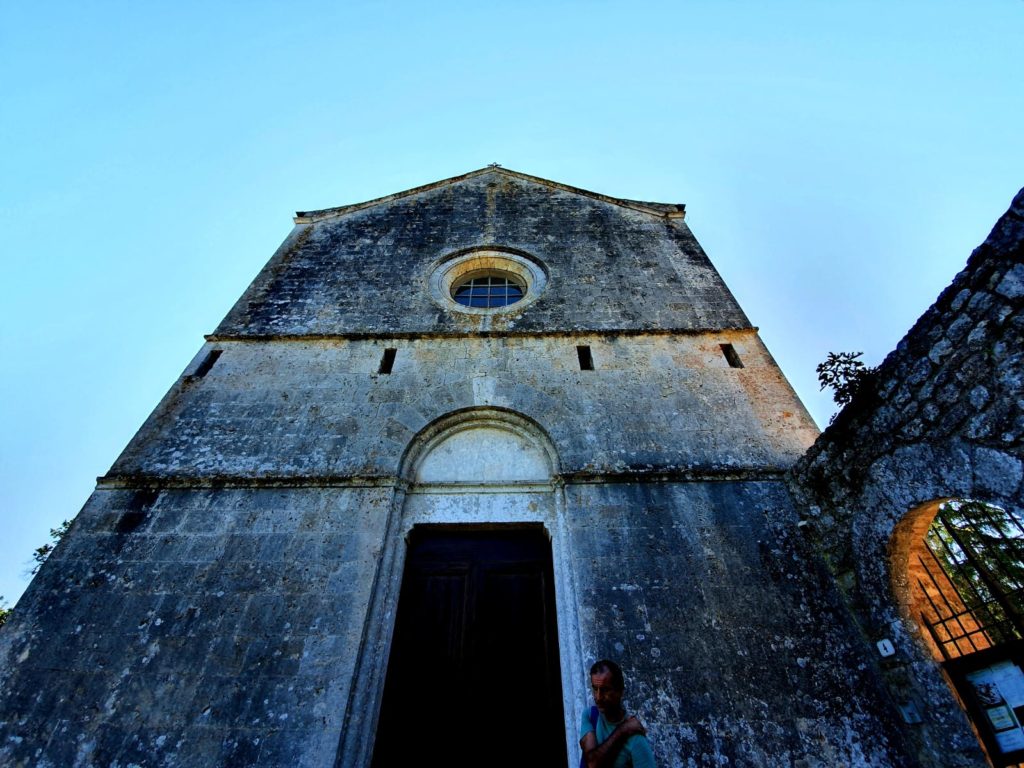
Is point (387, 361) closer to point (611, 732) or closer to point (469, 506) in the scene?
point (469, 506)

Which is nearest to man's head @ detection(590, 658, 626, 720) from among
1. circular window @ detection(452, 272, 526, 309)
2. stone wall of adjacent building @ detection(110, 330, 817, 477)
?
stone wall of adjacent building @ detection(110, 330, 817, 477)

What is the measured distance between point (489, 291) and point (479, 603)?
16.1ft

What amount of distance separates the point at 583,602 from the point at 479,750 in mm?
1411

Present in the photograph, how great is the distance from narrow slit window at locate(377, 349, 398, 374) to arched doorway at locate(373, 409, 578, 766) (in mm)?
1189

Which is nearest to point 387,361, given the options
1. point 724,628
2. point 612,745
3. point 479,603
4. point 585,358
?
point 585,358

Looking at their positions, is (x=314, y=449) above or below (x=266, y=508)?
above

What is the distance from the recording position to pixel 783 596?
14.4 feet

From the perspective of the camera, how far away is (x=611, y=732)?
2.55 m

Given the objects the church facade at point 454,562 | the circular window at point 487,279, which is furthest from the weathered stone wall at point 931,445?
the circular window at point 487,279

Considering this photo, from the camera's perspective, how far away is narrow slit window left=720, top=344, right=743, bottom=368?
6.44 m

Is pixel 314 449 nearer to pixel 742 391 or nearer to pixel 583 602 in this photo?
pixel 583 602

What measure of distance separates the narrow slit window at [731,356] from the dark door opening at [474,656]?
3.38 m

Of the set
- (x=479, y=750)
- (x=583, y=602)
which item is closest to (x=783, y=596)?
(x=583, y=602)

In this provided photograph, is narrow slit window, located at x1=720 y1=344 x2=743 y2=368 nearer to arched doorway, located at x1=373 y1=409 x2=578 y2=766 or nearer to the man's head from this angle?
arched doorway, located at x1=373 y1=409 x2=578 y2=766
